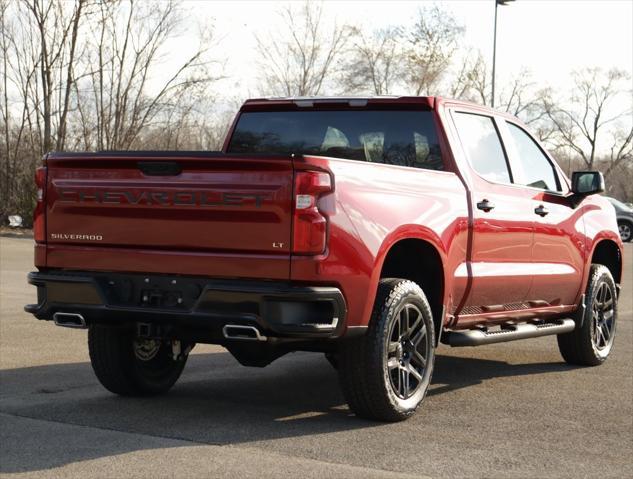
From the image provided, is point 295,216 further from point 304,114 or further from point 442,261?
point 304,114

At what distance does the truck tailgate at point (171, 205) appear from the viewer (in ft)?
19.4

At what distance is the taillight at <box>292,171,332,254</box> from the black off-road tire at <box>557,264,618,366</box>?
12.9ft

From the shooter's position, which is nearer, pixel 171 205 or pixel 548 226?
pixel 171 205

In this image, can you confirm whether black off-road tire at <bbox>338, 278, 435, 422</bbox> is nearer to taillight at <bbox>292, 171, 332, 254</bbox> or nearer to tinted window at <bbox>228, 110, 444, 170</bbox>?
taillight at <bbox>292, 171, 332, 254</bbox>

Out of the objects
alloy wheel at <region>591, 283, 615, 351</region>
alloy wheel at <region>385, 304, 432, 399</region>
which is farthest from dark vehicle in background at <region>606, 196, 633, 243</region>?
alloy wheel at <region>385, 304, 432, 399</region>

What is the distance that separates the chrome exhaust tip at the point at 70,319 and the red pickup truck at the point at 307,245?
0.04 ft

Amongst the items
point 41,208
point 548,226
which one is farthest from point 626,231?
point 41,208

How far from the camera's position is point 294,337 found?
5.97 meters

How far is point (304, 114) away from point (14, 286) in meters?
8.78

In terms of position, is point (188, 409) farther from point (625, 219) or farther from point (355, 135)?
point (625, 219)

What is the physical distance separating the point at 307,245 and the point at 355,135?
2.07 m

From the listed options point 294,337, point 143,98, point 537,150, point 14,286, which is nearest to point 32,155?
point 143,98

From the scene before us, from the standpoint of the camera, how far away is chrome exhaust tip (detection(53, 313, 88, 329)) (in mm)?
6461

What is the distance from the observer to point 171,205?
617cm
